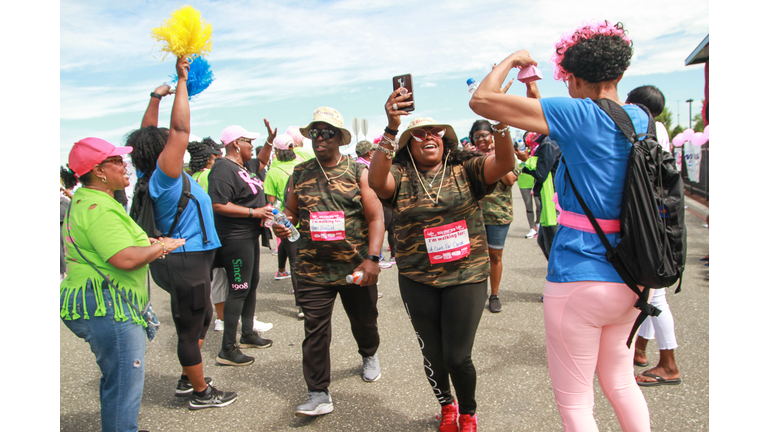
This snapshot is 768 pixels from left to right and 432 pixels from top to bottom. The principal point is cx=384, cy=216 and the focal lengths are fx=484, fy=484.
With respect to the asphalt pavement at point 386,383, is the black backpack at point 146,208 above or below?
above

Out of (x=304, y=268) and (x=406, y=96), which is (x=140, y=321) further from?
(x=406, y=96)

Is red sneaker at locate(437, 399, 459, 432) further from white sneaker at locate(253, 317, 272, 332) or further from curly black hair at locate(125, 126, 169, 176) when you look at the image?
white sneaker at locate(253, 317, 272, 332)

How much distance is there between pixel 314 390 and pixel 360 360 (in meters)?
1.00

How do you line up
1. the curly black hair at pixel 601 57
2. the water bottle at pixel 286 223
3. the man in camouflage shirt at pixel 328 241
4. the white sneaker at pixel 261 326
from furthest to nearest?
the white sneaker at pixel 261 326, the water bottle at pixel 286 223, the man in camouflage shirt at pixel 328 241, the curly black hair at pixel 601 57

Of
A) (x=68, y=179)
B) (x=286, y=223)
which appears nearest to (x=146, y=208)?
(x=286, y=223)

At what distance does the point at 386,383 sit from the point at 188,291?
1601 millimetres

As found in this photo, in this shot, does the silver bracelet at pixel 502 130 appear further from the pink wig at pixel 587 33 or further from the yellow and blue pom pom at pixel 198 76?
the yellow and blue pom pom at pixel 198 76

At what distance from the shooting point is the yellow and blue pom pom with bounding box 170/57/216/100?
9.34 feet

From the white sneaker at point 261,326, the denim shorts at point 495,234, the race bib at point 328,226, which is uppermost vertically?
the race bib at point 328,226


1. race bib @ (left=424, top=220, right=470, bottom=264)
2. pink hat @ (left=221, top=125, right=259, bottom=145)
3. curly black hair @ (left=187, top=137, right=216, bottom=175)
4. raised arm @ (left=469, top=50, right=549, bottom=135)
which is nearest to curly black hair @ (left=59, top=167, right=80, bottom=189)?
curly black hair @ (left=187, top=137, right=216, bottom=175)

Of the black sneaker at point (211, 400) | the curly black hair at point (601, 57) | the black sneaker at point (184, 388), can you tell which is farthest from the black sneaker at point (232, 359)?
the curly black hair at point (601, 57)

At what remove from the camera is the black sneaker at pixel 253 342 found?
4598 mm

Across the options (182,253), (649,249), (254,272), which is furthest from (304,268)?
(649,249)

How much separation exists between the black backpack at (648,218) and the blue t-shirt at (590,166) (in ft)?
0.13
